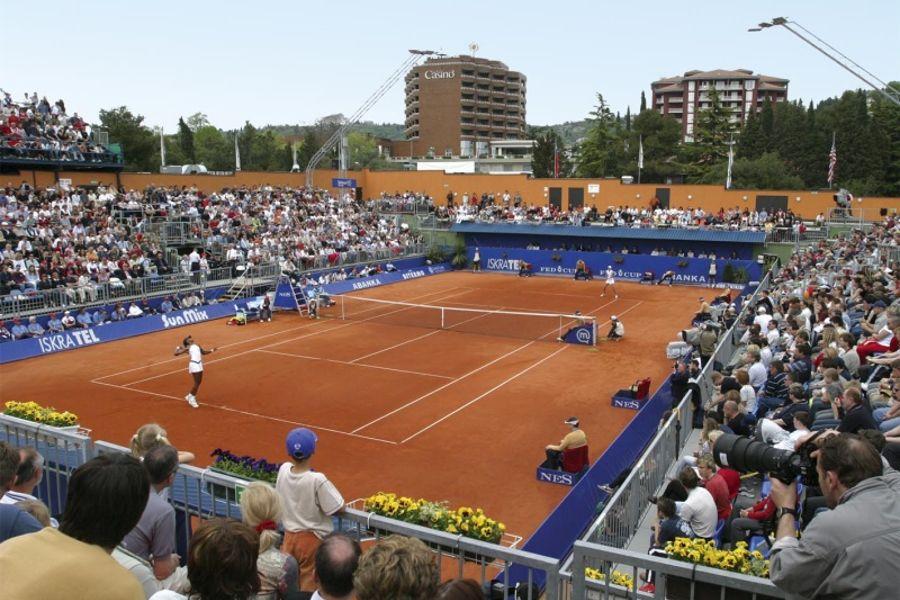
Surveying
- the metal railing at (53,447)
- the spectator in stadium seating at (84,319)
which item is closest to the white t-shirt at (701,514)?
the metal railing at (53,447)

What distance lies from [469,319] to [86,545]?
31.7 metres

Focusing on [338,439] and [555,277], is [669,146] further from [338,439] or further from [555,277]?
[338,439]

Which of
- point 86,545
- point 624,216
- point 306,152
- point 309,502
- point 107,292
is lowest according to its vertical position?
point 107,292

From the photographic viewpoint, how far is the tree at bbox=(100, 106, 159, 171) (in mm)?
78125

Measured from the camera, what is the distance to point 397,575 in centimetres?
370

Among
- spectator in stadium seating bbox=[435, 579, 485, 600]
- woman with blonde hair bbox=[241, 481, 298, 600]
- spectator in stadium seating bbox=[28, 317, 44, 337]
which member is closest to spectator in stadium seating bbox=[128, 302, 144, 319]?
spectator in stadium seating bbox=[28, 317, 44, 337]

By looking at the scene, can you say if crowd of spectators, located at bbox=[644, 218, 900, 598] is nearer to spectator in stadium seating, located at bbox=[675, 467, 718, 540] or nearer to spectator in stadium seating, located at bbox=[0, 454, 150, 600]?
spectator in stadium seating, located at bbox=[675, 467, 718, 540]

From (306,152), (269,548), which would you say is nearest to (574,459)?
(269,548)

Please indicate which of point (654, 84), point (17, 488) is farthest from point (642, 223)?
point (654, 84)

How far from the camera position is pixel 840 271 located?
28750mm

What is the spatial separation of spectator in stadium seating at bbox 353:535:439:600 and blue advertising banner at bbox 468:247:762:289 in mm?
46153

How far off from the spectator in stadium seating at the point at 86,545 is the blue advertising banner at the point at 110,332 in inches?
1061

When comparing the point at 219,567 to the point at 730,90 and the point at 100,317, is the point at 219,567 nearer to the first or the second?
the point at 100,317

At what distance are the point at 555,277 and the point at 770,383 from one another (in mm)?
36591
